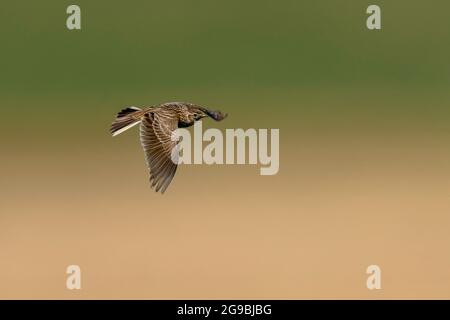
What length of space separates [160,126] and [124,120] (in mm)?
221

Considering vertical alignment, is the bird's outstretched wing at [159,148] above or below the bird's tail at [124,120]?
below

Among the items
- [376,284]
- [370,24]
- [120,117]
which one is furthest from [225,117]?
[376,284]

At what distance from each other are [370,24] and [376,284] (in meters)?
0.99

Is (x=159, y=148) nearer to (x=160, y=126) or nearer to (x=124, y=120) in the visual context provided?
(x=160, y=126)

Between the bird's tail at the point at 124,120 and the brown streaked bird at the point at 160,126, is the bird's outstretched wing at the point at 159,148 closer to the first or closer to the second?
the brown streaked bird at the point at 160,126

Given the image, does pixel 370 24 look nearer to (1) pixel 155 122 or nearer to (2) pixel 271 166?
(2) pixel 271 166

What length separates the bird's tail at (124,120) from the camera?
281 centimetres

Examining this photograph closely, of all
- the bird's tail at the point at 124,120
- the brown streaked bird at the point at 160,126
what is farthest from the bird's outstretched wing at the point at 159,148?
the bird's tail at the point at 124,120

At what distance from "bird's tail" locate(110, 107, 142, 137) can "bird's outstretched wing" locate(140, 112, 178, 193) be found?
11 centimetres

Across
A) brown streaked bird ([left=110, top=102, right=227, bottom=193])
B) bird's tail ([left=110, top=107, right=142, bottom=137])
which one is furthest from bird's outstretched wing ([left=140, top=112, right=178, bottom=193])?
bird's tail ([left=110, top=107, right=142, bottom=137])

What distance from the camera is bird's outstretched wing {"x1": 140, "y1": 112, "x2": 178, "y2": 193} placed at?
2.59 meters

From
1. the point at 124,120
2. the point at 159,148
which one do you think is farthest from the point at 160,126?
the point at 124,120

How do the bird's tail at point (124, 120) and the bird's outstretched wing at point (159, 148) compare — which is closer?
the bird's outstretched wing at point (159, 148)

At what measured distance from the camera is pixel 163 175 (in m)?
2.61
